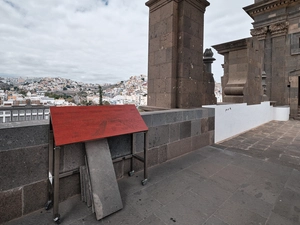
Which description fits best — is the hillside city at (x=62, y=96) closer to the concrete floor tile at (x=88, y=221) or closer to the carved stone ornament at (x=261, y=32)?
the concrete floor tile at (x=88, y=221)

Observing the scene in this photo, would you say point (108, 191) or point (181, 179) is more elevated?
point (108, 191)

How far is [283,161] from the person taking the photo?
3.22 m

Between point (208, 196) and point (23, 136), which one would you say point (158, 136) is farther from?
point (23, 136)

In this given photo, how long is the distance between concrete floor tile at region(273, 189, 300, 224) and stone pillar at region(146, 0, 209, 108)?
2236 mm

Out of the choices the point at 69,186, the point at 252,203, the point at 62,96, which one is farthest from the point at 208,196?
the point at 62,96

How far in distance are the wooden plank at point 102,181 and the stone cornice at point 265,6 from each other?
1464 cm

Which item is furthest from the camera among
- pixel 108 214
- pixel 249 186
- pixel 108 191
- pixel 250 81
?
pixel 250 81

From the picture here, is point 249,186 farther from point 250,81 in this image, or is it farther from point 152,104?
point 250,81

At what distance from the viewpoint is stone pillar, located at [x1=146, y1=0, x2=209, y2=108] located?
359 cm

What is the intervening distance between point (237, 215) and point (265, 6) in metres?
14.6

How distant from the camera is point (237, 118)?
18.2 feet

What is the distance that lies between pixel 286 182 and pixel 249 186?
626 millimetres

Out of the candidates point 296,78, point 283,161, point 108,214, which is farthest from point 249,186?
point 296,78

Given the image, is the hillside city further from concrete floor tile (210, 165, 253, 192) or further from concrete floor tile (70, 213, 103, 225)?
concrete floor tile (70, 213, 103, 225)
